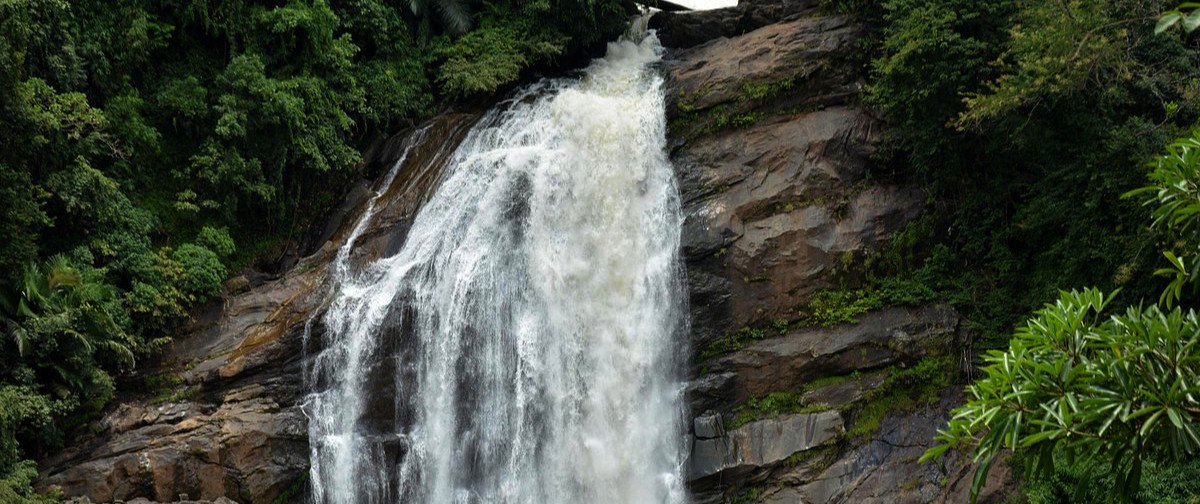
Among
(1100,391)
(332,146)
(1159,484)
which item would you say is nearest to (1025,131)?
(1159,484)

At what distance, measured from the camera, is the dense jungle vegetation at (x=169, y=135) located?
50.0ft

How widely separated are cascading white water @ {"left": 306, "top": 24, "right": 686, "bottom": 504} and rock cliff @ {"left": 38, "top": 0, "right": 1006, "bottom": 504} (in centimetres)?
55

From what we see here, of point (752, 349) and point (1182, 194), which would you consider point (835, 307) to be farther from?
point (1182, 194)

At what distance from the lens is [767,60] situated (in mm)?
19344

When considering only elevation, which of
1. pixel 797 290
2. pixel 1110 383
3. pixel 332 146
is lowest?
pixel 797 290

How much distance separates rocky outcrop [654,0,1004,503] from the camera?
15.5 meters

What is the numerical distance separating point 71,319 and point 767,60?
14.3 m

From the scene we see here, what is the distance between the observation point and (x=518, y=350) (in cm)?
1698

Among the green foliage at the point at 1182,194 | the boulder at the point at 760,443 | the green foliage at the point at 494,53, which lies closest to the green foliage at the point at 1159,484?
the boulder at the point at 760,443

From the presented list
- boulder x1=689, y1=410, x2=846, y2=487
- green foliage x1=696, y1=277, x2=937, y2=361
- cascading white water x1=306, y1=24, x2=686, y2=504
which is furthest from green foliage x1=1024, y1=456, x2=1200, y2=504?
cascading white water x1=306, y1=24, x2=686, y2=504

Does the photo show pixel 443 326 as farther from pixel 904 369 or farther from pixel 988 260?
pixel 988 260

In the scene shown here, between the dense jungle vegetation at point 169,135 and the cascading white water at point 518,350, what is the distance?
2930 millimetres

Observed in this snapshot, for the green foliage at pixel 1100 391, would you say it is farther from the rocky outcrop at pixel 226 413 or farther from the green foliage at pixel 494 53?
the green foliage at pixel 494 53

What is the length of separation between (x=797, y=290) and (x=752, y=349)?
4.59 ft
